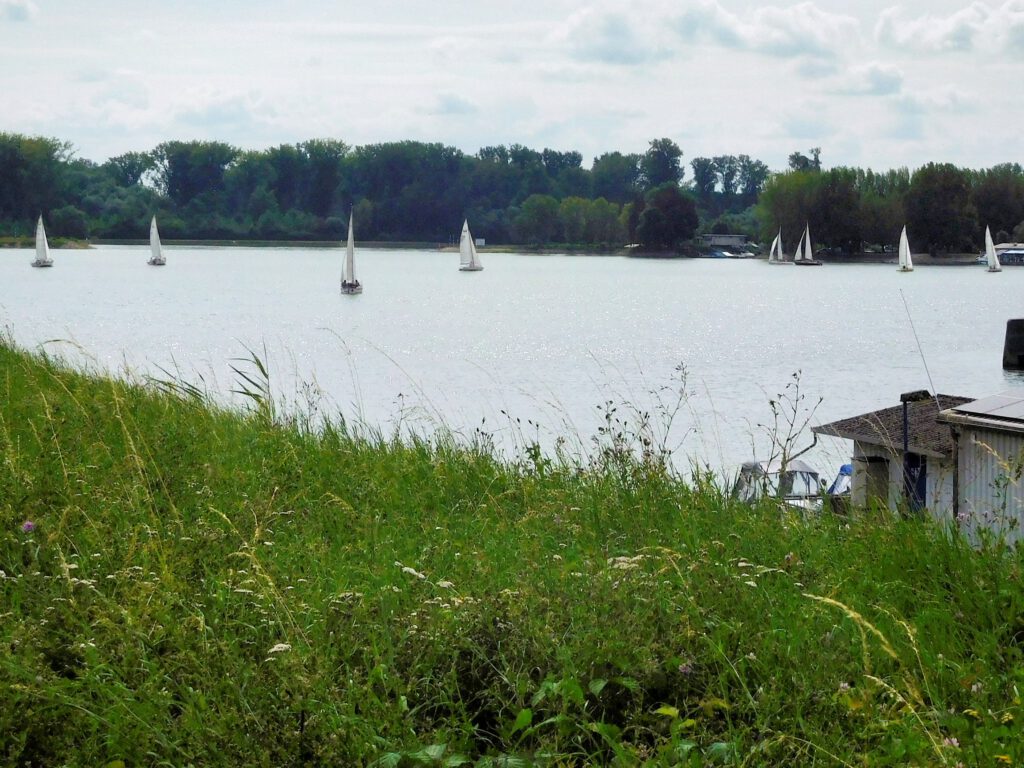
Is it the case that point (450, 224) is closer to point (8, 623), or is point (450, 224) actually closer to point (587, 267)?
point (587, 267)

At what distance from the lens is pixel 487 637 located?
379cm

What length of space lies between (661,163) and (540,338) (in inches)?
5808

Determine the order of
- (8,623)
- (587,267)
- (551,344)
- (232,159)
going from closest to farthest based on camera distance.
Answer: (8,623) < (551,344) < (587,267) < (232,159)

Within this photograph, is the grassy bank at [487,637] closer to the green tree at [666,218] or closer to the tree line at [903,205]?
the tree line at [903,205]

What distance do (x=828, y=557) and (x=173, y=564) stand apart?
267 centimetres

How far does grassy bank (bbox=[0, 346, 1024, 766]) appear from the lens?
131 inches

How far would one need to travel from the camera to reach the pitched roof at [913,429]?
47.9 ft

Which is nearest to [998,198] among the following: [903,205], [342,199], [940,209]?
[940,209]

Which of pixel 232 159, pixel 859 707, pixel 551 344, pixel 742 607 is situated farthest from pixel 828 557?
pixel 232 159

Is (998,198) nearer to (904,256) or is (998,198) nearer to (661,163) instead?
(904,256)

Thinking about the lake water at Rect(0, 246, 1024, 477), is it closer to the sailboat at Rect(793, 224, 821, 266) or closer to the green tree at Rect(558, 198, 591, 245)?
the sailboat at Rect(793, 224, 821, 266)

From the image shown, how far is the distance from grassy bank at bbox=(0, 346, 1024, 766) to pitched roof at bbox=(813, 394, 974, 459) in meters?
9.24

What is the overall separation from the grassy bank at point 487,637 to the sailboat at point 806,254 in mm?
138401

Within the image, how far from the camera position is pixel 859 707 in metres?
3.39
